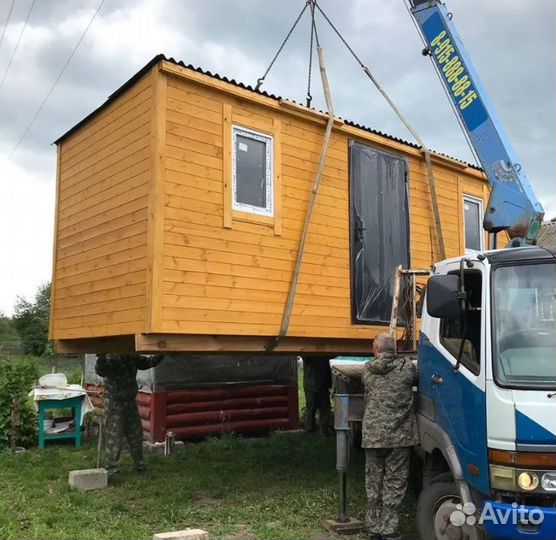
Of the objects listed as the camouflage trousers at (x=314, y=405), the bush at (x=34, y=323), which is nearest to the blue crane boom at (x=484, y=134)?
the camouflage trousers at (x=314, y=405)

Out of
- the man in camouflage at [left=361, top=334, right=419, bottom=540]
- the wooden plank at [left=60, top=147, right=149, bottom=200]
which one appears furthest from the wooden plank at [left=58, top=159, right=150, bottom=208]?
the man in camouflage at [left=361, top=334, right=419, bottom=540]

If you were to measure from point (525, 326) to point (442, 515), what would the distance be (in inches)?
62.6

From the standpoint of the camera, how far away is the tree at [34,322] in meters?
41.8

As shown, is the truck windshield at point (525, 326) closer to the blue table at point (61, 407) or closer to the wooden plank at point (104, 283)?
the wooden plank at point (104, 283)

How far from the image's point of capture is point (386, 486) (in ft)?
17.5

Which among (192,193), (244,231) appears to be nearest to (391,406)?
(244,231)

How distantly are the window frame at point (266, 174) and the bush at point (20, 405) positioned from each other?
6.40 metres

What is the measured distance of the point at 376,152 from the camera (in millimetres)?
8234

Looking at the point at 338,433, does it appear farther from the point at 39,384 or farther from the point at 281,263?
the point at 39,384

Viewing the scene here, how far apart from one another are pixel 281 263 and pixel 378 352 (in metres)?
1.98

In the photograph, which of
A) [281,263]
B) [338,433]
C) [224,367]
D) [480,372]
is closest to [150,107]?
[281,263]

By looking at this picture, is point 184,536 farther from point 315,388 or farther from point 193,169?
point 315,388

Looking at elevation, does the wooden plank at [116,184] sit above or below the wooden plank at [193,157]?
below

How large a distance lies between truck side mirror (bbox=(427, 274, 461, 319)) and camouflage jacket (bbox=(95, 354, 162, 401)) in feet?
16.5
